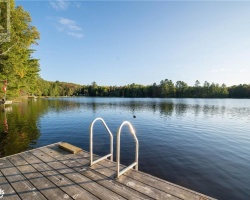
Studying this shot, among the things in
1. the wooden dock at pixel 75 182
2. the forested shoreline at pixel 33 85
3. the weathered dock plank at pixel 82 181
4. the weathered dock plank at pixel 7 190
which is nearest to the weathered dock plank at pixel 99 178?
the wooden dock at pixel 75 182

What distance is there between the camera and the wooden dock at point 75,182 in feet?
12.6

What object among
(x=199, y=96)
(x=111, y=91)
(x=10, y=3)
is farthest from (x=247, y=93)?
(x=10, y=3)

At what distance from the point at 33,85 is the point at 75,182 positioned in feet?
212

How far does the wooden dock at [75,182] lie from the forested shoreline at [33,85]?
17.7m

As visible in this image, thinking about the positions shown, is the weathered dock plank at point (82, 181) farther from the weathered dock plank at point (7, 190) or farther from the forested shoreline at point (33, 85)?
the forested shoreline at point (33, 85)

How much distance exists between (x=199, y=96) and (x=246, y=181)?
13564cm

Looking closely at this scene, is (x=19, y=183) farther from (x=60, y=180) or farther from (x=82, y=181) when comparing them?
(x=82, y=181)

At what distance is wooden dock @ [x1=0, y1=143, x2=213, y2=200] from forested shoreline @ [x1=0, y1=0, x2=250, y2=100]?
58.1ft

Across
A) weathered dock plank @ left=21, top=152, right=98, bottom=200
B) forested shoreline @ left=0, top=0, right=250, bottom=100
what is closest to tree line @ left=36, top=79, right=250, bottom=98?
forested shoreline @ left=0, top=0, right=250, bottom=100

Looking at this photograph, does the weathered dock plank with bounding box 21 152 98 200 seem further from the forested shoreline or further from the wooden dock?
the forested shoreline

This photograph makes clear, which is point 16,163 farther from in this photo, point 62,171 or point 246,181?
point 246,181

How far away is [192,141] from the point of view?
13703mm

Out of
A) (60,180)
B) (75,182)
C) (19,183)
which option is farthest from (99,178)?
(19,183)

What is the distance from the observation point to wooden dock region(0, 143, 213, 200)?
12.6 ft
